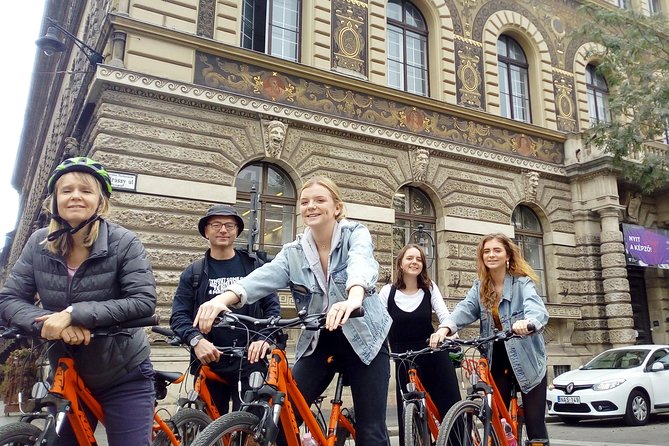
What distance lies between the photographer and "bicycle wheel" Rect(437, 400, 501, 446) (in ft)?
12.9

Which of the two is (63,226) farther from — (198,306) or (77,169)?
(198,306)

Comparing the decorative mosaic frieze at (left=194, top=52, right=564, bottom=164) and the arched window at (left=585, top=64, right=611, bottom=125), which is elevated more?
the arched window at (left=585, top=64, right=611, bottom=125)

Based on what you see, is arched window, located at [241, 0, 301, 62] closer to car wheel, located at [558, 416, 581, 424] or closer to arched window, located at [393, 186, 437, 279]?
arched window, located at [393, 186, 437, 279]

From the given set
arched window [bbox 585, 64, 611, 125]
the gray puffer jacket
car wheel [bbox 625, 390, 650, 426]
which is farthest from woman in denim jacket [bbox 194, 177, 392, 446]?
arched window [bbox 585, 64, 611, 125]

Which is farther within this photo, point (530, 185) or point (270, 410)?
point (530, 185)

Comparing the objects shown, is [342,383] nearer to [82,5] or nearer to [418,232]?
[418,232]

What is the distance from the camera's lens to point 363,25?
14.5m

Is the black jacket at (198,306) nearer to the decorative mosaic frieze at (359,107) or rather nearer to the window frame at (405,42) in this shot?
the decorative mosaic frieze at (359,107)

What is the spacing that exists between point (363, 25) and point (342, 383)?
40.8 ft

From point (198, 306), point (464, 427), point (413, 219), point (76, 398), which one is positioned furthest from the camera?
point (413, 219)

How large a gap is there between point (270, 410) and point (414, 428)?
6.14 feet

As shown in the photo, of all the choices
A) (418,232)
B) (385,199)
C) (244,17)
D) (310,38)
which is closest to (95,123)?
(244,17)

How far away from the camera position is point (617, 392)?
10203mm

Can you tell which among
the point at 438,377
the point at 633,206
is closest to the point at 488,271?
the point at 438,377
